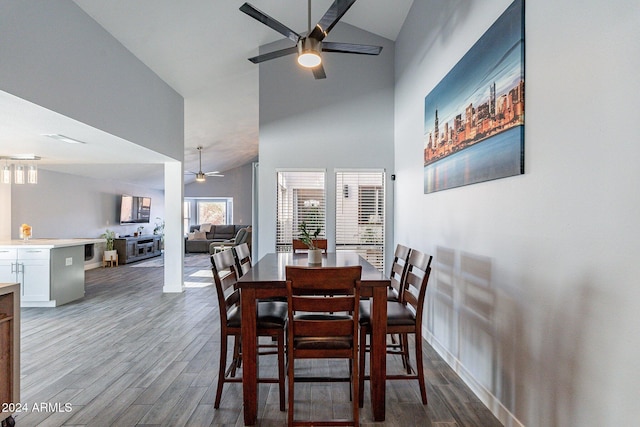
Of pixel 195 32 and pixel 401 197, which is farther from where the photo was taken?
pixel 401 197

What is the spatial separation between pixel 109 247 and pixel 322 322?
28.4ft

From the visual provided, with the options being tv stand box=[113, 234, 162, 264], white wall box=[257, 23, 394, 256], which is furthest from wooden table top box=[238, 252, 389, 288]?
tv stand box=[113, 234, 162, 264]

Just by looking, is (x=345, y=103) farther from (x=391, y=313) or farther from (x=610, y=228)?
(x=610, y=228)

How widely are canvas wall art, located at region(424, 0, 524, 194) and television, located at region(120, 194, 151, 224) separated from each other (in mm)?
9170

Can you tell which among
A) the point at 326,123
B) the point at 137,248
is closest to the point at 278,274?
the point at 326,123

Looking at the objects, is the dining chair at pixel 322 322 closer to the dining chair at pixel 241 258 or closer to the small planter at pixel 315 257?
the small planter at pixel 315 257

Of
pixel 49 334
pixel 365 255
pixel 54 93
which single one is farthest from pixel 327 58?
pixel 49 334

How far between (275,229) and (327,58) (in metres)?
2.69

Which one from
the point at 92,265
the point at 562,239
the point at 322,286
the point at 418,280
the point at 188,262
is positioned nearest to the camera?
the point at 562,239

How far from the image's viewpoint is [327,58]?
205 inches

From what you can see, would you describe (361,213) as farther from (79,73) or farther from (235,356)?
(79,73)

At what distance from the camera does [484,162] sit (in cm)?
234

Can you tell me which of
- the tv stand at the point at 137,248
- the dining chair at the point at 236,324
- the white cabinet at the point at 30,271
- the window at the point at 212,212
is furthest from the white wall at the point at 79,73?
the window at the point at 212,212

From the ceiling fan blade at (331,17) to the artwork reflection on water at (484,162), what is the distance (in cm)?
140
